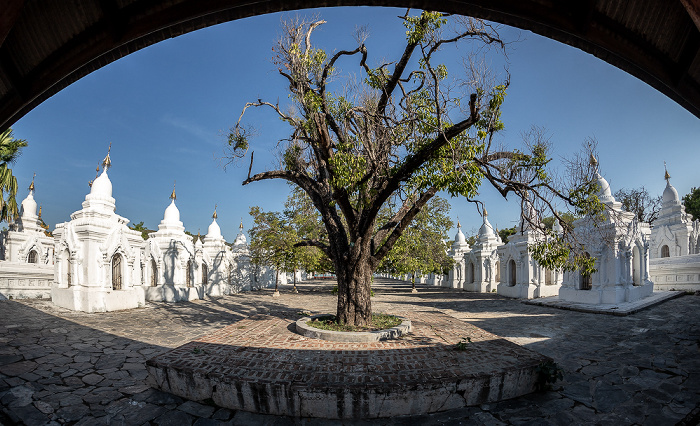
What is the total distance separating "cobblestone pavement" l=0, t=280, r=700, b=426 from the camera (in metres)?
4.57

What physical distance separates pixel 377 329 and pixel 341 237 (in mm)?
2217

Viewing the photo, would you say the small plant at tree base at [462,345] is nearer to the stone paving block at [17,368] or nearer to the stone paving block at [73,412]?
the stone paving block at [73,412]

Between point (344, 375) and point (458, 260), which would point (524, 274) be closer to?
point (458, 260)

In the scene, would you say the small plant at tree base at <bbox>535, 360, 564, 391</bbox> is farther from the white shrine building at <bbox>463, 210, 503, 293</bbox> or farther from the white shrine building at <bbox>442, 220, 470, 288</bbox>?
the white shrine building at <bbox>442, 220, 470, 288</bbox>

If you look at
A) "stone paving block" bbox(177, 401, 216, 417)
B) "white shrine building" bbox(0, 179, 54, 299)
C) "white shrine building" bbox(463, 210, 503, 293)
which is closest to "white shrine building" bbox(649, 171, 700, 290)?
"white shrine building" bbox(463, 210, 503, 293)

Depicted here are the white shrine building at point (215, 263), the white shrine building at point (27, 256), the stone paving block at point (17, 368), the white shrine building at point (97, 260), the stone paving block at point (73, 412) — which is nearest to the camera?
the stone paving block at point (73, 412)

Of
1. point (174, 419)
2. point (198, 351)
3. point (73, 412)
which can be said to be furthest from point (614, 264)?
point (73, 412)

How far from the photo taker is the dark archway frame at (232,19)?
301 centimetres

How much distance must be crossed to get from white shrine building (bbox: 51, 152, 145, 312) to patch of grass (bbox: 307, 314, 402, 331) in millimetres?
9731

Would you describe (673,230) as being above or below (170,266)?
above

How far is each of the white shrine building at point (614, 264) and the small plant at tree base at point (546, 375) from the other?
9741 millimetres

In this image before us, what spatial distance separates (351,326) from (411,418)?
11.4 feet

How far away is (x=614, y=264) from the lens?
1387 centimetres

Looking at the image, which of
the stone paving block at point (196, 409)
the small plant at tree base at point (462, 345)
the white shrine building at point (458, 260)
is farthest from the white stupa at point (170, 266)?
the white shrine building at point (458, 260)
